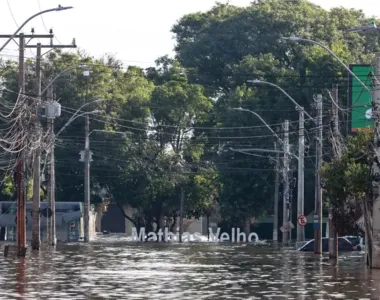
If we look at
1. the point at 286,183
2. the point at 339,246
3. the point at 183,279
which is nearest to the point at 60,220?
the point at 286,183

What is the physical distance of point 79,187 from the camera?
9806cm

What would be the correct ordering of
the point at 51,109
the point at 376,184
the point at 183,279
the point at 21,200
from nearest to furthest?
the point at 183,279
the point at 376,184
the point at 21,200
the point at 51,109

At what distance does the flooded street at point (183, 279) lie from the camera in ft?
93.3

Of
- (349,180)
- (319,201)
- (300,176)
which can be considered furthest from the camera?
(300,176)

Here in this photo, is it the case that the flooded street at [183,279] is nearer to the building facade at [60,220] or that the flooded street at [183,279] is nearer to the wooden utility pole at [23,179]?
the wooden utility pole at [23,179]

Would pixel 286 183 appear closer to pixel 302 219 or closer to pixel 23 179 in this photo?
pixel 302 219

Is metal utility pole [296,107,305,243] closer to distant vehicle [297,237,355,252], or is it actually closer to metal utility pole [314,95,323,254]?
distant vehicle [297,237,355,252]

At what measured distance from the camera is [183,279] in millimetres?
34375

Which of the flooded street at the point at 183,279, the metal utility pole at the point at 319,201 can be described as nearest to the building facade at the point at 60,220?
the metal utility pole at the point at 319,201

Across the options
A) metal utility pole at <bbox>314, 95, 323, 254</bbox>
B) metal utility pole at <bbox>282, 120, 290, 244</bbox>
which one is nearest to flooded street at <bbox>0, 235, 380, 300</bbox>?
metal utility pole at <bbox>314, 95, 323, 254</bbox>

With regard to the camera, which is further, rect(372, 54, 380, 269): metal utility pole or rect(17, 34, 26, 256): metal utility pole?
rect(17, 34, 26, 256): metal utility pole

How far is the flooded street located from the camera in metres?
28.4

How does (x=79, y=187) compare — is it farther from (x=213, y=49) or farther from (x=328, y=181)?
(x=328, y=181)

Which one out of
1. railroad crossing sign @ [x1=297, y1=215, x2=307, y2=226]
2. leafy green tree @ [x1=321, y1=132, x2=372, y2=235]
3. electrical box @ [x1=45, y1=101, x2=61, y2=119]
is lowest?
railroad crossing sign @ [x1=297, y1=215, x2=307, y2=226]
